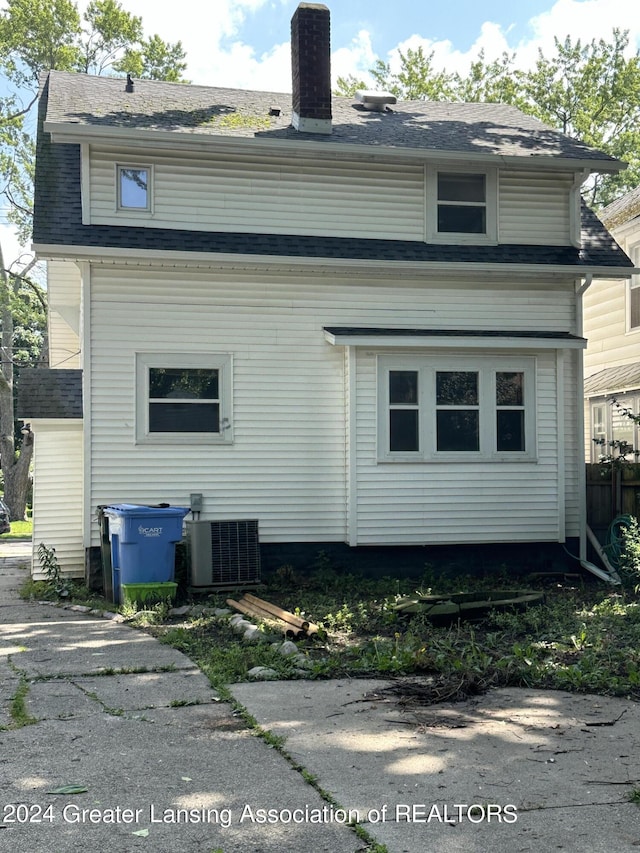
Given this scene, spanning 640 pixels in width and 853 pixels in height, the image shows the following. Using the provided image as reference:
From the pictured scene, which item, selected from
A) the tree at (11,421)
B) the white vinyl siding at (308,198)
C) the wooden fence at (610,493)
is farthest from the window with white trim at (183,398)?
the tree at (11,421)

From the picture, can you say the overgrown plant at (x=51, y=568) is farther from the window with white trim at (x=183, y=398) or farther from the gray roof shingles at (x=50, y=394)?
the window with white trim at (x=183, y=398)

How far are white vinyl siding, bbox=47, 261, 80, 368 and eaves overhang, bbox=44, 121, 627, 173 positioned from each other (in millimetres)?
2210

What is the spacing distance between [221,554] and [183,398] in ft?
7.32

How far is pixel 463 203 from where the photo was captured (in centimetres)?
1302

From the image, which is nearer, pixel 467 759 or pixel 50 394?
pixel 467 759

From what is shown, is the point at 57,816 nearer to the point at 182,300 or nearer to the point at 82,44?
the point at 182,300

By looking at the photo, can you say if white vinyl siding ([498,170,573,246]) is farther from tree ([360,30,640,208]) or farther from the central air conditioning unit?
tree ([360,30,640,208])

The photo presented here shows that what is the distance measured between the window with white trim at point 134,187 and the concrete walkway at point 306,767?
7.07 m

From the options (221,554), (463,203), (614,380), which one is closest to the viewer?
(221,554)

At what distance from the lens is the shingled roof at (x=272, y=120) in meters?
12.3

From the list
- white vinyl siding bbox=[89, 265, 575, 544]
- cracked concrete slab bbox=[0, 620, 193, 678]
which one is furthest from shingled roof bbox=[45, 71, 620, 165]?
cracked concrete slab bbox=[0, 620, 193, 678]

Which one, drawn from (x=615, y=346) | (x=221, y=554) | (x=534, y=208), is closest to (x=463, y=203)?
(x=534, y=208)

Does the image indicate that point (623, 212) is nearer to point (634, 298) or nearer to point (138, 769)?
point (634, 298)

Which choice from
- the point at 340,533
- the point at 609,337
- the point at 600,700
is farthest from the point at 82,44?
the point at 600,700
